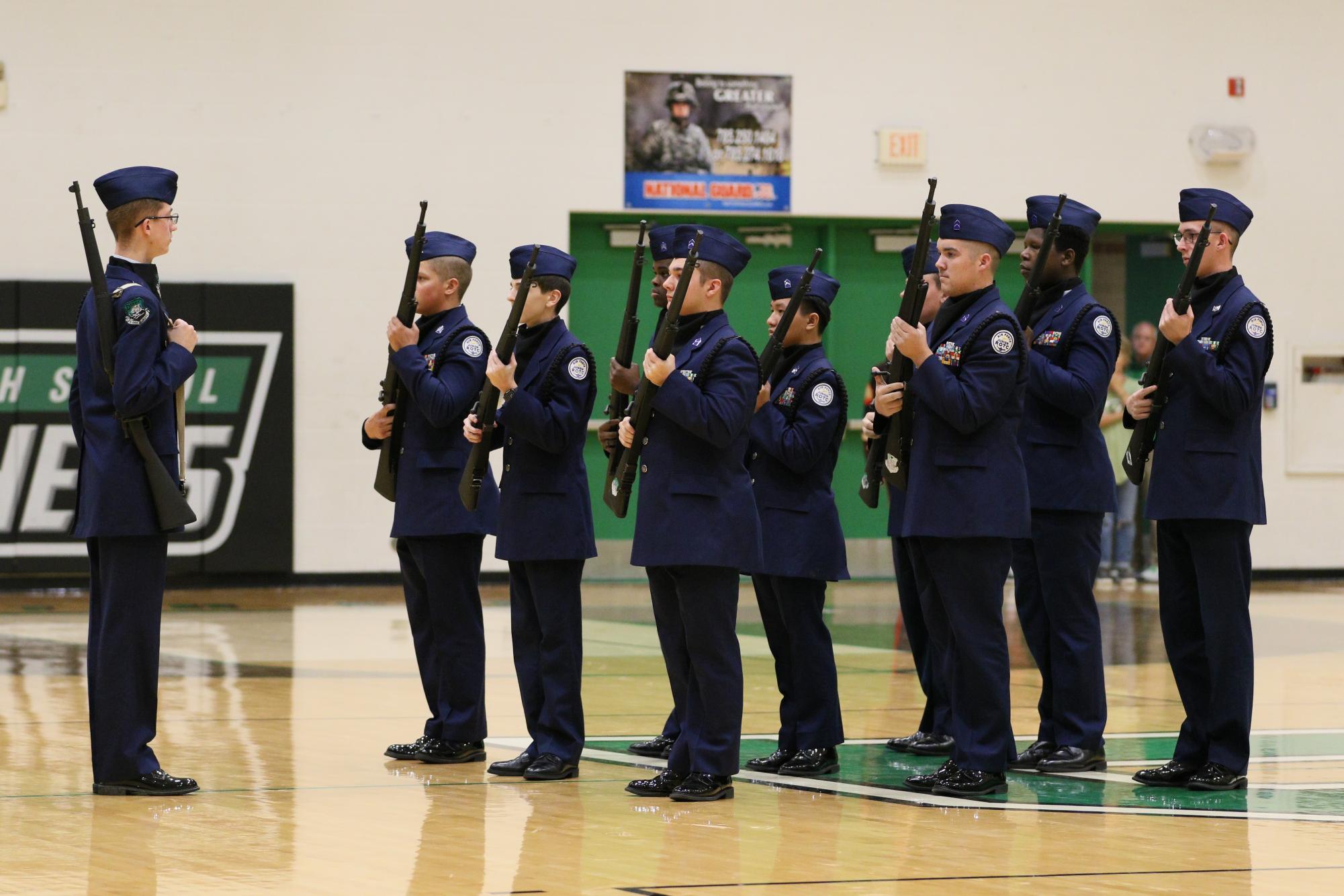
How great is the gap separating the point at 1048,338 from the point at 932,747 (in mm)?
1598

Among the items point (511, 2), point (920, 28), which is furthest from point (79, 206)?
point (920, 28)

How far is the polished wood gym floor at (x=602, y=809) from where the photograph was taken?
4.93 m

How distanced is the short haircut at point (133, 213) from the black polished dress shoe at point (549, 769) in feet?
7.33

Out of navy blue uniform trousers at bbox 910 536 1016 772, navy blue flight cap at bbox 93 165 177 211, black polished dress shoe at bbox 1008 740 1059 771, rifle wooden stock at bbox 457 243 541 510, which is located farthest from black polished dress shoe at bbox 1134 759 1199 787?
navy blue flight cap at bbox 93 165 177 211

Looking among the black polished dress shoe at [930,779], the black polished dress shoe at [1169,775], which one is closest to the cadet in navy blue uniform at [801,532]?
the black polished dress shoe at [930,779]

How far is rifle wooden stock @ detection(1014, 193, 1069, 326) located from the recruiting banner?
26.1ft

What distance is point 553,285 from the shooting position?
22.0ft

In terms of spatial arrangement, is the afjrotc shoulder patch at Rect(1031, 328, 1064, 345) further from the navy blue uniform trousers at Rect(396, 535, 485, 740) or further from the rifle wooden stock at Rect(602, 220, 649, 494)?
the navy blue uniform trousers at Rect(396, 535, 485, 740)

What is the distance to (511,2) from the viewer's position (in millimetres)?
14344

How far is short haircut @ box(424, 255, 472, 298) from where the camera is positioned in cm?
696

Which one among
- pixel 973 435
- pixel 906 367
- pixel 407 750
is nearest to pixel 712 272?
pixel 906 367

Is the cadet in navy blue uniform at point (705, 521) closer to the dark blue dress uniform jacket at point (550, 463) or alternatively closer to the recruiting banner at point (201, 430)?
the dark blue dress uniform jacket at point (550, 463)

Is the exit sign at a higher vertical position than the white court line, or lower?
higher

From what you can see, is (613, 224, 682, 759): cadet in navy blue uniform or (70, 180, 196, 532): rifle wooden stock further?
(613, 224, 682, 759): cadet in navy blue uniform
